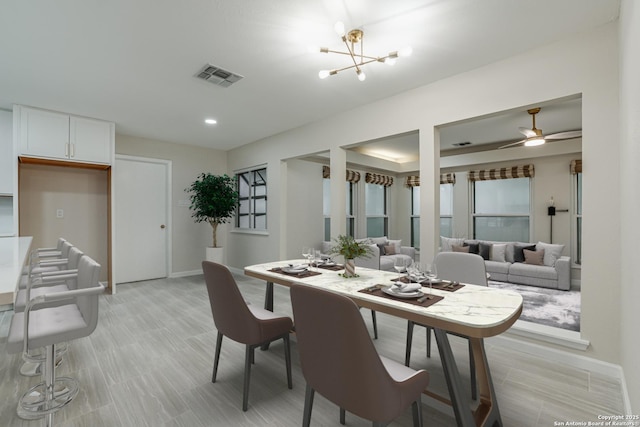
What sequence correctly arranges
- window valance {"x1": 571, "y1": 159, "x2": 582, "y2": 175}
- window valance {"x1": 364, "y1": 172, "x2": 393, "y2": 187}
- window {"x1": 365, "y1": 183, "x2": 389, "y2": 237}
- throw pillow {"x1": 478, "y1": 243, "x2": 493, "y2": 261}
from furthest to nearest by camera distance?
window {"x1": 365, "y1": 183, "x2": 389, "y2": 237} → window valance {"x1": 364, "y1": 172, "x2": 393, "y2": 187} → throw pillow {"x1": 478, "y1": 243, "x2": 493, "y2": 261} → window valance {"x1": 571, "y1": 159, "x2": 582, "y2": 175}

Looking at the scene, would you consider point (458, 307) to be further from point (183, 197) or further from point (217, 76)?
point (183, 197)

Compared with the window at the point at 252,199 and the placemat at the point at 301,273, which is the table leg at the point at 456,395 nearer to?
the placemat at the point at 301,273

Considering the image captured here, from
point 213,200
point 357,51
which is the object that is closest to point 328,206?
point 213,200

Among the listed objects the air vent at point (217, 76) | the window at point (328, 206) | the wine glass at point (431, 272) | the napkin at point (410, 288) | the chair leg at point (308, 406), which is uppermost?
the air vent at point (217, 76)

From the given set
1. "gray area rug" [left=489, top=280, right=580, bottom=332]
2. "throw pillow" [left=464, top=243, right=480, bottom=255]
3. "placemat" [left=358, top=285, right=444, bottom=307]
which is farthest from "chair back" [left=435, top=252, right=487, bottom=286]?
"throw pillow" [left=464, top=243, right=480, bottom=255]

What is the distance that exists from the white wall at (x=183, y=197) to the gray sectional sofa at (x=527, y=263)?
513cm

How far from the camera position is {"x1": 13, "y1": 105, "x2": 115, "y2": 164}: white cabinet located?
383cm

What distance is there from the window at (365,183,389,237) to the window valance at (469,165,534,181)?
83.3 inches

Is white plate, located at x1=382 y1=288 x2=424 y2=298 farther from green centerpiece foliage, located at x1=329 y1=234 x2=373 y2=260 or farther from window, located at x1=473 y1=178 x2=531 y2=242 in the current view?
window, located at x1=473 y1=178 x2=531 y2=242

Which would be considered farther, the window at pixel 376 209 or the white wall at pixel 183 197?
the window at pixel 376 209

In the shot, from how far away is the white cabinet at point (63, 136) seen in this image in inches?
151

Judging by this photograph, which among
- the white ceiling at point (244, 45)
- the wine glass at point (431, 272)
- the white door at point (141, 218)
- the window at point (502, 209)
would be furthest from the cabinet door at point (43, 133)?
the window at point (502, 209)

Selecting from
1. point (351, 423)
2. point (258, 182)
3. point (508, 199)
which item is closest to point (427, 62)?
point (351, 423)

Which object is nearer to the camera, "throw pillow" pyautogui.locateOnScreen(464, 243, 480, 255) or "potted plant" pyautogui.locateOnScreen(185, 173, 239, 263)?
"potted plant" pyautogui.locateOnScreen(185, 173, 239, 263)
